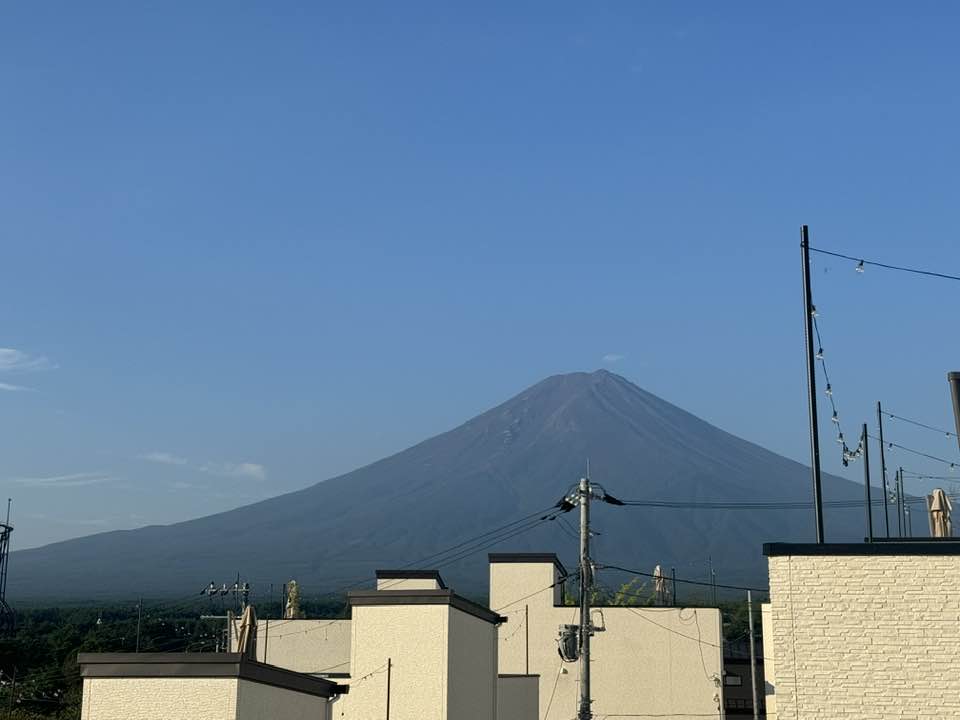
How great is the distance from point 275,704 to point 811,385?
14634 millimetres

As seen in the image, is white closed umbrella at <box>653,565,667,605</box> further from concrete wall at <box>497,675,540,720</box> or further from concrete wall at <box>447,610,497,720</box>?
concrete wall at <box>447,610,497,720</box>

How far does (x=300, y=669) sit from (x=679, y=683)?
16.5 metres

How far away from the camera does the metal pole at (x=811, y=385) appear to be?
27377 mm

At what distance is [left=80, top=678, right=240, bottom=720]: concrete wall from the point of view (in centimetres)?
2677

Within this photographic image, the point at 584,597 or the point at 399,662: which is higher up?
the point at 584,597

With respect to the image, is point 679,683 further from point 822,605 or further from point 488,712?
point 822,605

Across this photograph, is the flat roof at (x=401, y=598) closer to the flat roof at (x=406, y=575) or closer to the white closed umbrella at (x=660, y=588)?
the flat roof at (x=406, y=575)

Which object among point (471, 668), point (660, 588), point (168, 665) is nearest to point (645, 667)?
point (660, 588)

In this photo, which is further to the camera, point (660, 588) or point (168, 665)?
point (660, 588)

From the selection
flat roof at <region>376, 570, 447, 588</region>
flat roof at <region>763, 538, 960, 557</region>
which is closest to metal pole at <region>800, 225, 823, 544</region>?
flat roof at <region>763, 538, 960, 557</region>

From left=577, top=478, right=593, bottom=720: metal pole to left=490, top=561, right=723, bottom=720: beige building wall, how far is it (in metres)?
15.9

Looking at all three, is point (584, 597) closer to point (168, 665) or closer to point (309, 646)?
point (168, 665)

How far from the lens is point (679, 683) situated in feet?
163

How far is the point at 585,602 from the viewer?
109ft
